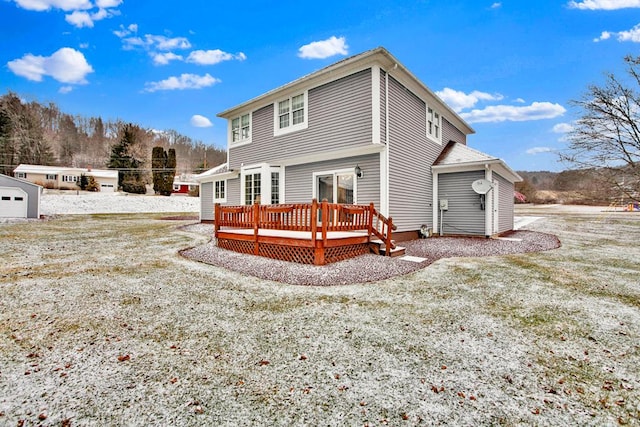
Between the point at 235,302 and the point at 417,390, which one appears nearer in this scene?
the point at 417,390

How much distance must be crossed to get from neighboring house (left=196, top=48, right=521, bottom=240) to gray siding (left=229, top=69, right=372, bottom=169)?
3cm

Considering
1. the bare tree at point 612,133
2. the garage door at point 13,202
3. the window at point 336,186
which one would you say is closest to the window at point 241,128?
the window at point 336,186

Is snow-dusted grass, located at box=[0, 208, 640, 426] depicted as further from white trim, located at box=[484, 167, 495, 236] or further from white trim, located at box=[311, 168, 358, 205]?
white trim, located at box=[484, 167, 495, 236]

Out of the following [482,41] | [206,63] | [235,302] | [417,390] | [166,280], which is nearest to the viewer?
[417,390]

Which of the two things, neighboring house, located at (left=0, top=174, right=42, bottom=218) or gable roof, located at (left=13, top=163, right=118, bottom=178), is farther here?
gable roof, located at (left=13, top=163, right=118, bottom=178)

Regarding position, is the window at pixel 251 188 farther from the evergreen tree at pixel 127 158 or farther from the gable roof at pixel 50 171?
the gable roof at pixel 50 171

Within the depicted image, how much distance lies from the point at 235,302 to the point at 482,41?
17987 millimetres

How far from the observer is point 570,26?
1245cm

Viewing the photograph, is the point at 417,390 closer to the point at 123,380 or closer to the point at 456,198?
the point at 123,380

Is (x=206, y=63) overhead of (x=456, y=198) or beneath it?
overhead

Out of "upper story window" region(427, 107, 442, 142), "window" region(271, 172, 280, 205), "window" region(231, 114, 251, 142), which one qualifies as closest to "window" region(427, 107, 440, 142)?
"upper story window" region(427, 107, 442, 142)

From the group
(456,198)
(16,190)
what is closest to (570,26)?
(456,198)

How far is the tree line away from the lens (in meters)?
36.5

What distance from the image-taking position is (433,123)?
39.8ft
